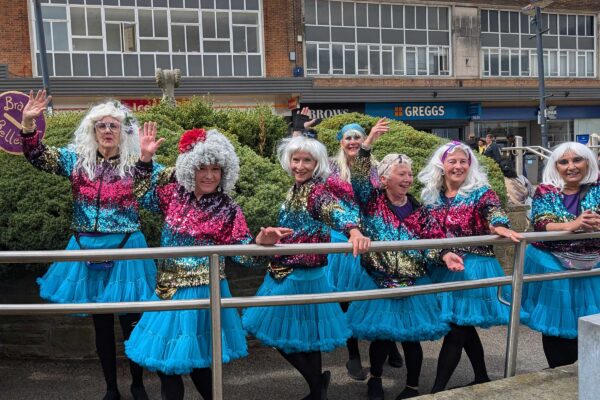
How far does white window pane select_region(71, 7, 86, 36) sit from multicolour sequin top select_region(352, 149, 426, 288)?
60.6ft

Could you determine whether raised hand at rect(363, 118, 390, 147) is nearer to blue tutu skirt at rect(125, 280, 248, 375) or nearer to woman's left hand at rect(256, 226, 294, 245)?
woman's left hand at rect(256, 226, 294, 245)

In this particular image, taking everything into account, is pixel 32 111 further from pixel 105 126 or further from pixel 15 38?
pixel 15 38

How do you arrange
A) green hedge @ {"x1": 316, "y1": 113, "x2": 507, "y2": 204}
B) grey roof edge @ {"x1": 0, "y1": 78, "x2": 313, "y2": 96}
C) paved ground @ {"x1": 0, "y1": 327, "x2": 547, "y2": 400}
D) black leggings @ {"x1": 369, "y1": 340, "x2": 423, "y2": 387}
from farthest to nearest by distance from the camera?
1. grey roof edge @ {"x1": 0, "y1": 78, "x2": 313, "y2": 96}
2. green hedge @ {"x1": 316, "y1": 113, "x2": 507, "y2": 204}
3. paved ground @ {"x1": 0, "y1": 327, "x2": 547, "y2": 400}
4. black leggings @ {"x1": 369, "y1": 340, "x2": 423, "y2": 387}

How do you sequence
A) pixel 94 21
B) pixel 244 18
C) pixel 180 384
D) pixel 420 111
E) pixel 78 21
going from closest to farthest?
pixel 180 384
pixel 78 21
pixel 94 21
pixel 244 18
pixel 420 111

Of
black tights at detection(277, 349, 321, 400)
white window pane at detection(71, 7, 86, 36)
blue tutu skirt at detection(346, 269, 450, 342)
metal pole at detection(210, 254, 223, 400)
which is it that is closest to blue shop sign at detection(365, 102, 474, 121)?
white window pane at detection(71, 7, 86, 36)

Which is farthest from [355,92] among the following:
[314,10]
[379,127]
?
[379,127]

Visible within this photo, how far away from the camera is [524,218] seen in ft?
20.5

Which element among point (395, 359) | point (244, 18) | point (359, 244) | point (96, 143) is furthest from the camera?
point (244, 18)

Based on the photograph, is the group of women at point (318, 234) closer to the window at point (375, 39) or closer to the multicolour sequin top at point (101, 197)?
the multicolour sequin top at point (101, 197)

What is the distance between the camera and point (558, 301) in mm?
3504

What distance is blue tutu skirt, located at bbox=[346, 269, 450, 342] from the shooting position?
11.0 feet

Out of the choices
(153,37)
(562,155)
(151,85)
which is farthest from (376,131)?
(153,37)

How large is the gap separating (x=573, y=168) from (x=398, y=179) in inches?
41.4

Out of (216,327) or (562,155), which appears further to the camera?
(562,155)
